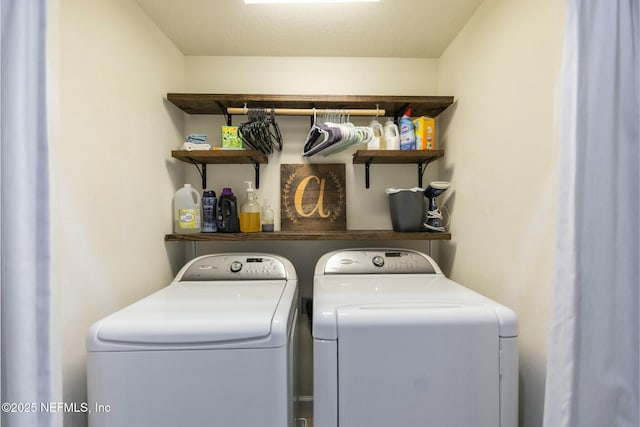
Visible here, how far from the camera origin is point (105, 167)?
4.17 feet

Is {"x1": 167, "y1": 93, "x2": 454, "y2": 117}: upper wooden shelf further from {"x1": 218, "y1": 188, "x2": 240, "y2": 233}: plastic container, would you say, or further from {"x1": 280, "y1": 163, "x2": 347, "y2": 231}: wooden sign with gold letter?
{"x1": 218, "y1": 188, "x2": 240, "y2": 233}: plastic container

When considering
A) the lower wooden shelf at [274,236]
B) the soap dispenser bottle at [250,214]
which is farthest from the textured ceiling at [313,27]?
the lower wooden shelf at [274,236]

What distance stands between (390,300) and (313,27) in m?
1.51

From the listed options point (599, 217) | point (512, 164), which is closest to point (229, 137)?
point (512, 164)

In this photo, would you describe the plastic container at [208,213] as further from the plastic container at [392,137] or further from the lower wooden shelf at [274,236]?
the plastic container at [392,137]

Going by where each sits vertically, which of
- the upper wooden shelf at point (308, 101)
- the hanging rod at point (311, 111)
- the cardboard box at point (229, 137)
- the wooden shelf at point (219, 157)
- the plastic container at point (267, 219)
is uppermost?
the upper wooden shelf at point (308, 101)

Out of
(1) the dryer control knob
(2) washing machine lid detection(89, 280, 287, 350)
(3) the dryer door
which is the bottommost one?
(3) the dryer door

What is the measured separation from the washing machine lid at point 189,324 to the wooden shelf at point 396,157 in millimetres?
994

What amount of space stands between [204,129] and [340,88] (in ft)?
3.16

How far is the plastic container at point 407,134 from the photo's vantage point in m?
1.77

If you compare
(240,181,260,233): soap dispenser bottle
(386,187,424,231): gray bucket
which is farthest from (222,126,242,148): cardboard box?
(386,187,424,231): gray bucket

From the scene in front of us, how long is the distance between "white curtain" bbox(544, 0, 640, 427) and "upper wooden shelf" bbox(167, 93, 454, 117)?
39.7 inches

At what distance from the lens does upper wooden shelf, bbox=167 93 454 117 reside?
1742 millimetres

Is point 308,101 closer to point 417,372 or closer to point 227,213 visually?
point 227,213
